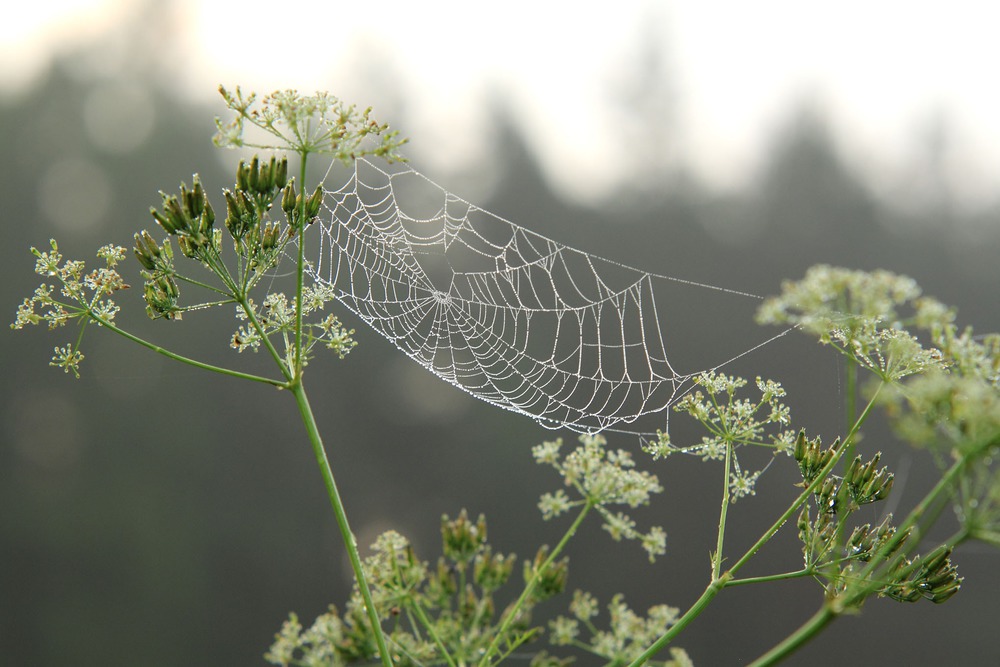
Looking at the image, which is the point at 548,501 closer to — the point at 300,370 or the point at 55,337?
the point at 300,370

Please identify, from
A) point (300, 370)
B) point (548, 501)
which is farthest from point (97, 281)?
point (548, 501)

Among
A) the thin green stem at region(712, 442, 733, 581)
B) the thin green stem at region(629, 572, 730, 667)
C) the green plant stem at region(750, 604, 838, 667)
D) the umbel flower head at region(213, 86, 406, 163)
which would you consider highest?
the umbel flower head at region(213, 86, 406, 163)

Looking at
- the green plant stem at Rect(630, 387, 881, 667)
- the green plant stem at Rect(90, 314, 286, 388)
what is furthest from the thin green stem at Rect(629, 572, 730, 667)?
the green plant stem at Rect(90, 314, 286, 388)

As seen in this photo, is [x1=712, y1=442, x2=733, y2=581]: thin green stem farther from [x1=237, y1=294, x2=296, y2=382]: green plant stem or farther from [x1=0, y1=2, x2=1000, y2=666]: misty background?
[x1=0, y1=2, x2=1000, y2=666]: misty background

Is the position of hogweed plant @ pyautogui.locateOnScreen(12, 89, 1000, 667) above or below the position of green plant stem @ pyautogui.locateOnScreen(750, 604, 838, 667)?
above

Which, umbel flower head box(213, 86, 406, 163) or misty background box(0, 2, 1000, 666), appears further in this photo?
misty background box(0, 2, 1000, 666)

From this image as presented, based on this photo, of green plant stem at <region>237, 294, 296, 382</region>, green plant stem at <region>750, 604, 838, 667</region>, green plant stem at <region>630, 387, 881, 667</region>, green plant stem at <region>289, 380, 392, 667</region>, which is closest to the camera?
green plant stem at <region>750, 604, 838, 667</region>

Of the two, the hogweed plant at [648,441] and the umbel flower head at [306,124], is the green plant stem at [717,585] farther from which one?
the umbel flower head at [306,124]
